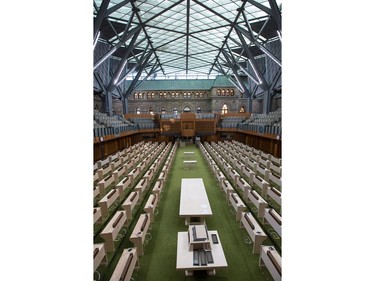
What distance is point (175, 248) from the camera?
14.2 ft

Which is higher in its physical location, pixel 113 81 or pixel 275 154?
pixel 113 81

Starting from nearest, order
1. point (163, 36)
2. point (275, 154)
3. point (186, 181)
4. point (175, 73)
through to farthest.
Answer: point (186, 181), point (275, 154), point (163, 36), point (175, 73)

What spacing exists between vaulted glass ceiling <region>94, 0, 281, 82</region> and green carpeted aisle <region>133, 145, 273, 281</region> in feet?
37.3

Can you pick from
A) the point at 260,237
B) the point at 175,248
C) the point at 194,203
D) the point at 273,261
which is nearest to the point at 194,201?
the point at 194,203

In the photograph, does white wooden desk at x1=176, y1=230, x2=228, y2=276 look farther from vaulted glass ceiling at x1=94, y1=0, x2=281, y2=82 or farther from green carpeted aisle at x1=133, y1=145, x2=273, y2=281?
vaulted glass ceiling at x1=94, y1=0, x2=281, y2=82

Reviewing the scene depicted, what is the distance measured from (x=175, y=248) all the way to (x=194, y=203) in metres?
1.32

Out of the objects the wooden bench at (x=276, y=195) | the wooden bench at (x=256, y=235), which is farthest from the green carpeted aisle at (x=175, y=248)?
the wooden bench at (x=276, y=195)

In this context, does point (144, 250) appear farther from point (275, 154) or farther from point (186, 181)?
point (275, 154)

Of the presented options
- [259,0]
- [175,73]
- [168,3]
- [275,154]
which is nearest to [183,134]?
[275,154]

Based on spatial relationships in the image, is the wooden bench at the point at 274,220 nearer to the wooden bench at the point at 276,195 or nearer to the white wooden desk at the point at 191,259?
the wooden bench at the point at 276,195

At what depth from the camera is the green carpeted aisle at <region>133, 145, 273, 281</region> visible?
358 centimetres

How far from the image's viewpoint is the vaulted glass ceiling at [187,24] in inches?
563

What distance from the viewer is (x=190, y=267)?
3.15 meters

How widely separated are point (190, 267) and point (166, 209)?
3.14 meters
